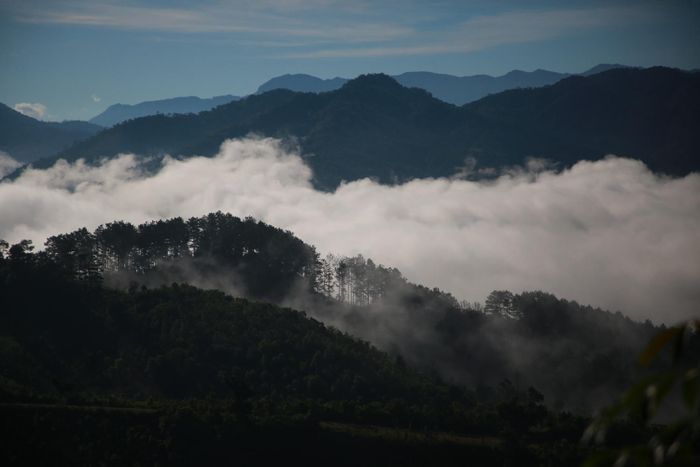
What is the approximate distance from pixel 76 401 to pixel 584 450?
3076 centimetres

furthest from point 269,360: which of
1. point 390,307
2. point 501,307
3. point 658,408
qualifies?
point 658,408

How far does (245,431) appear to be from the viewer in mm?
44094

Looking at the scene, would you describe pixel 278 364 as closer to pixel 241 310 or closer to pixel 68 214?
pixel 241 310

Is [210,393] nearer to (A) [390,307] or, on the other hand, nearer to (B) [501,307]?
(A) [390,307]

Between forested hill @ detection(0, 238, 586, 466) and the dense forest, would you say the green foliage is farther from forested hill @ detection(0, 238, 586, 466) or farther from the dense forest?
forested hill @ detection(0, 238, 586, 466)

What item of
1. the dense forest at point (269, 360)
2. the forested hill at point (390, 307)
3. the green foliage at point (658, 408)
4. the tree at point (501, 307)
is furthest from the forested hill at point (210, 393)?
the green foliage at point (658, 408)

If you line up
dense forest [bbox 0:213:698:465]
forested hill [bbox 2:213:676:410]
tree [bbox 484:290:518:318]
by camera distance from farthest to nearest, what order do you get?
tree [bbox 484:290:518:318] → forested hill [bbox 2:213:676:410] → dense forest [bbox 0:213:698:465]

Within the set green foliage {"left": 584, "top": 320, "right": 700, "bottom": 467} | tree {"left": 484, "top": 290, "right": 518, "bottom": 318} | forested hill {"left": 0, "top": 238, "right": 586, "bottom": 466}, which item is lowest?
forested hill {"left": 0, "top": 238, "right": 586, "bottom": 466}

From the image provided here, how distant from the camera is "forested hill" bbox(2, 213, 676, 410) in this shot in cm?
7356

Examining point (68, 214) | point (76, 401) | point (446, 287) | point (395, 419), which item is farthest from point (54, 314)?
point (68, 214)

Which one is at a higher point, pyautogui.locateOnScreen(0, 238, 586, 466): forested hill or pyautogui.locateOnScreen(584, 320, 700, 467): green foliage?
pyautogui.locateOnScreen(584, 320, 700, 467): green foliage

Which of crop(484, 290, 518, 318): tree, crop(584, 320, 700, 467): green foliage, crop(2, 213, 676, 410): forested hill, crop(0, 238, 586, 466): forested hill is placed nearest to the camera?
crop(584, 320, 700, 467): green foliage

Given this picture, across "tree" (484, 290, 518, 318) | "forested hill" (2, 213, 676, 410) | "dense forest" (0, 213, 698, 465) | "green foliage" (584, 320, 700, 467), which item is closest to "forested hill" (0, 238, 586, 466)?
"dense forest" (0, 213, 698, 465)

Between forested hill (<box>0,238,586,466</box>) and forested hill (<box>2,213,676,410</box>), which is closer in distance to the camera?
forested hill (<box>0,238,586,466</box>)
